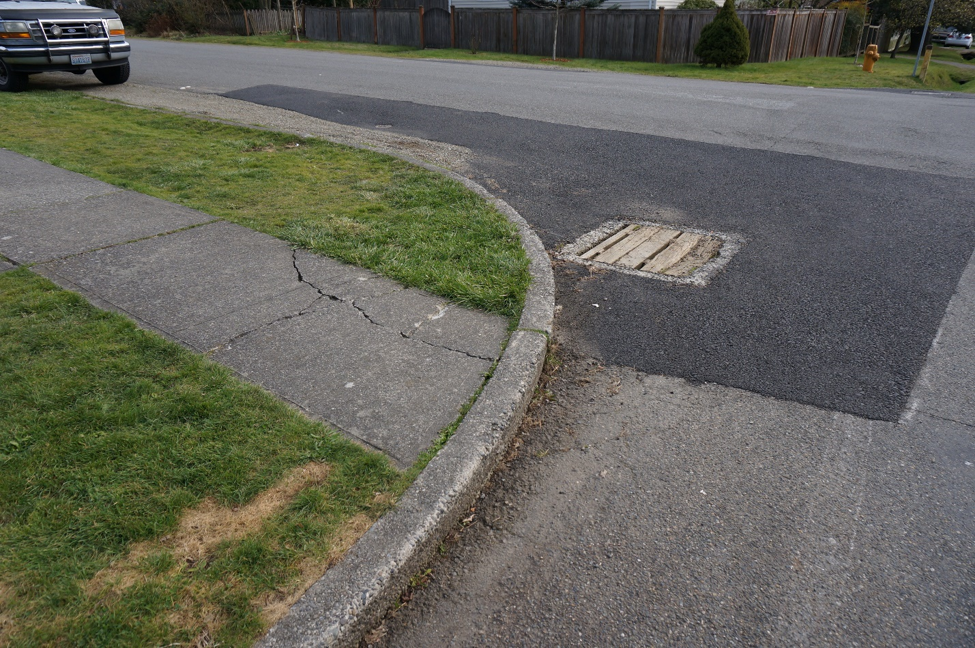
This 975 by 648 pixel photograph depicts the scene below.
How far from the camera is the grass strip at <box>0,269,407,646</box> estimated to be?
2.27 meters

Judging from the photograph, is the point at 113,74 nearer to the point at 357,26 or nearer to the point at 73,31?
the point at 73,31

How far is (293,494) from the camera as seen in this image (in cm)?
279

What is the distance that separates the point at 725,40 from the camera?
2152 centimetres

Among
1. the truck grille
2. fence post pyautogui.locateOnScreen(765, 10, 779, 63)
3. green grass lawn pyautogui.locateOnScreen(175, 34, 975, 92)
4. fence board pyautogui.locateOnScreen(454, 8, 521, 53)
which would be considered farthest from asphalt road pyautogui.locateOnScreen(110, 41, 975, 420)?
fence board pyautogui.locateOnScreen(454, 8, 521, 53)

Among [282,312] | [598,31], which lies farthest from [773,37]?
[282,312]

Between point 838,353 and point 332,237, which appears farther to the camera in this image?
point 332,237

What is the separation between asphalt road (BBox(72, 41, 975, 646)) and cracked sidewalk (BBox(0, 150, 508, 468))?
57 cm

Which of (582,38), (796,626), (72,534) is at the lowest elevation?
(796,626)

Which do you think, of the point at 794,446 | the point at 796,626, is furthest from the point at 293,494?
the point at 794,446

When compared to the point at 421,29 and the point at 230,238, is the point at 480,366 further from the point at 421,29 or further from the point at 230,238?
the point at 421,29

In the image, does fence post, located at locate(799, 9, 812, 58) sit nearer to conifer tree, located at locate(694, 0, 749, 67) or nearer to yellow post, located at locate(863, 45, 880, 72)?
yellow post, located at locate(863, 45, 880, 72)

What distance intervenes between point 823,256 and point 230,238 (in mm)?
4764

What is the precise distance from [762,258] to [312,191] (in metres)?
4.18

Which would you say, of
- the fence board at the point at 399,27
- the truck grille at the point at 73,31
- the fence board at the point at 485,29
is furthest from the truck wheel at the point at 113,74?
the fence board at the point at 399,27
